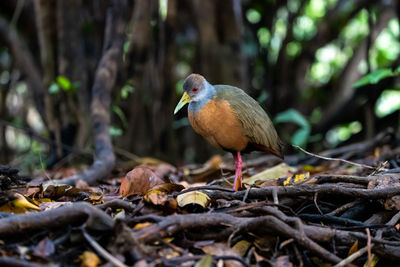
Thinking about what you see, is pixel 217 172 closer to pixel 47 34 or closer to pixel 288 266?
pixel 288 266

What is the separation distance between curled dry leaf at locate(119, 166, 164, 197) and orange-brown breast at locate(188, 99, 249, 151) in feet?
2.64

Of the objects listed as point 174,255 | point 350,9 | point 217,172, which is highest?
point 350,9

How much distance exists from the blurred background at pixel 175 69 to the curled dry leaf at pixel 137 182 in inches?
77.7

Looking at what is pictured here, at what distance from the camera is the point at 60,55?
18.3ft

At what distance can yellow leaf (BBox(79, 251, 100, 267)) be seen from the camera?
1.94 meters

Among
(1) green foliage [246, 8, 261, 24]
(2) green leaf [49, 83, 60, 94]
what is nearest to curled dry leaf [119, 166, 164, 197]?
(2) green leaf [49, 83, 60, 94]

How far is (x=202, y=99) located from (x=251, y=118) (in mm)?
418

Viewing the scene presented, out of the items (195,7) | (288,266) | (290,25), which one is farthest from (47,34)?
(288,266)

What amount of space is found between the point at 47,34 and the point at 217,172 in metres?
2.90

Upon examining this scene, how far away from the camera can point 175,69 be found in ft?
24.6

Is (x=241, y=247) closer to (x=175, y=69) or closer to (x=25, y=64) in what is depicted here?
(x=25, y=64)

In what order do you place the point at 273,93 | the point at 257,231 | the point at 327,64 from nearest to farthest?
the point at 257,231 → the point at 273,93 → the point at 327,64

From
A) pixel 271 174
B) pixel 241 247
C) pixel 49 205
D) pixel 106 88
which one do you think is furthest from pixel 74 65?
pixel 241 247

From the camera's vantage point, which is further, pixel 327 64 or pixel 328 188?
pixel 327 64
